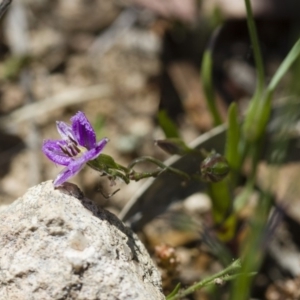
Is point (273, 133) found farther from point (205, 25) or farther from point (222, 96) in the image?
point (205, 25)

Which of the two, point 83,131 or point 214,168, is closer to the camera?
point 83,131

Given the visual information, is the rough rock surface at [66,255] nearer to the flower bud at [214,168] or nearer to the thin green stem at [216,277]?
the thin green stem at [216,277]

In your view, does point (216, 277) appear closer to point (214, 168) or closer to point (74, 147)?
point (214, 168)

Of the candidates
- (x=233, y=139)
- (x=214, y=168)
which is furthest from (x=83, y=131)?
(x=233, y=139)

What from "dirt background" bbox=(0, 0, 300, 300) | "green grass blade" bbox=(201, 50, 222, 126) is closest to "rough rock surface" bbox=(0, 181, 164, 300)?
"green grass blade" bbox=(201, 50, 222, 126)

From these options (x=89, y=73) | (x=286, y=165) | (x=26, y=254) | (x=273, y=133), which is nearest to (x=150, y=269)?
Answer: (x=26, y=254)

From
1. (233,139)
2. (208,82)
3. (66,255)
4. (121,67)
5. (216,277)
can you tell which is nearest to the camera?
(66,255)

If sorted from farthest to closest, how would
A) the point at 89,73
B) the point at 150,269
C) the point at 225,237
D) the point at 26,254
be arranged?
the point at 89,73 → the point at 225,237 → the point at 150,269 → the point at 26,254

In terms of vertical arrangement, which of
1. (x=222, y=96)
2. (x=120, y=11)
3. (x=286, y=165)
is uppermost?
(x=120, y=11)
